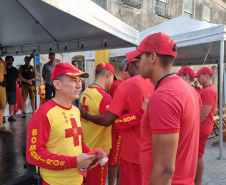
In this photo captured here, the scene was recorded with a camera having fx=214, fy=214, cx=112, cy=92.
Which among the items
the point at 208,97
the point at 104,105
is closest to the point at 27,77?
the point at 104,105

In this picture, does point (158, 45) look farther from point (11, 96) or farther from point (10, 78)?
point (11, 96)

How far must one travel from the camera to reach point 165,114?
44.9 inches

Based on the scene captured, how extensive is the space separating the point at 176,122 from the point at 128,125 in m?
1.19

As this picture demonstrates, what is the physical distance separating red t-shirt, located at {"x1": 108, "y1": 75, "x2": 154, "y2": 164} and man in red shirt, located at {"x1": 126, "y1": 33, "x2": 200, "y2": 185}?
903mm

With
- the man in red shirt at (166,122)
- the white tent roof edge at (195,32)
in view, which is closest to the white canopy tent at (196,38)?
the white tent roof edge at (195,32)

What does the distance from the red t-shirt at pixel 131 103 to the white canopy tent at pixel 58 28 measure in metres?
1.35

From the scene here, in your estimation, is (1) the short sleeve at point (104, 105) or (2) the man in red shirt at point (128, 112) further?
(1) the short sleeve at point (104, 105)

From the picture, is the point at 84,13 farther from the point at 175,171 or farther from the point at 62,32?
the point at 175,171

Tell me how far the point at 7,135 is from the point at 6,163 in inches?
73.5

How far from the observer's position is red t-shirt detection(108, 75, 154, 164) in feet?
7.50

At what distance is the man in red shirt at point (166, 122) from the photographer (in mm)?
1149

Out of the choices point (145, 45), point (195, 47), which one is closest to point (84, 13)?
point (145, 45)

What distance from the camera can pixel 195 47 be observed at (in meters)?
7.88

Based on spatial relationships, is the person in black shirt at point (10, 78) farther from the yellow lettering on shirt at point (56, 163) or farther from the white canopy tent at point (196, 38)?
the yellow lettering on shirt at point (56, 163)
